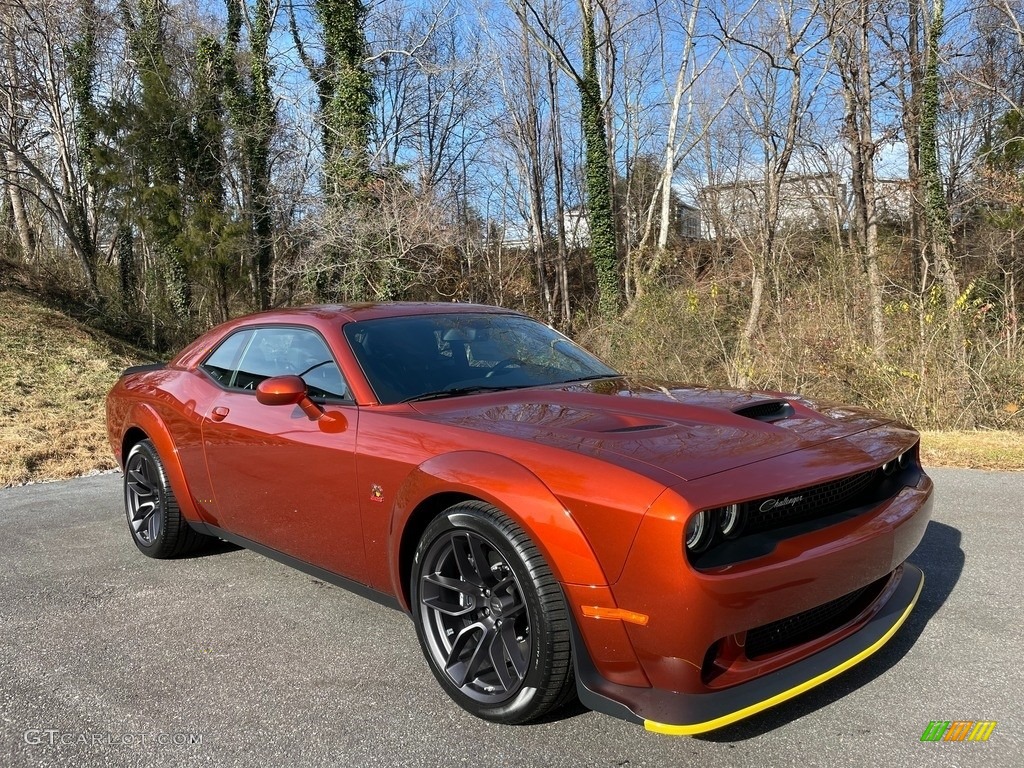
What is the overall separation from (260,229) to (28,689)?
18.1 m

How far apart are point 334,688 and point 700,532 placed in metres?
1.54

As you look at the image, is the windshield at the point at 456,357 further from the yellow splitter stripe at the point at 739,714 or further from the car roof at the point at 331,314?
the yellow splitter stripe at the point at 739,714

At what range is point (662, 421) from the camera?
284 centimetres

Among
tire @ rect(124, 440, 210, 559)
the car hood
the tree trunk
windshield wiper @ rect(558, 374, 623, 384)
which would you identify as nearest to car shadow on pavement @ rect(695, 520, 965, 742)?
the car hood

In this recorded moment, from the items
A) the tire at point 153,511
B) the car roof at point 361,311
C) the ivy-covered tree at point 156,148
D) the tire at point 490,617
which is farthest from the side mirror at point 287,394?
the ivy-covered tree at point 156,148

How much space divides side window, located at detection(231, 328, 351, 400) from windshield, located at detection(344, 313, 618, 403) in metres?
0.15

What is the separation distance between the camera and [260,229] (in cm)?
1972

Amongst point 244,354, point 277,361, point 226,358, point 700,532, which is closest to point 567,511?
point 700,532

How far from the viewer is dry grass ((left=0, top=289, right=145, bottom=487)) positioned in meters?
7.71

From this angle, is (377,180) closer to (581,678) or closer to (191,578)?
(191,578)

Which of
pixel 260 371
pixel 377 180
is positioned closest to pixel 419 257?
pixel 377 180

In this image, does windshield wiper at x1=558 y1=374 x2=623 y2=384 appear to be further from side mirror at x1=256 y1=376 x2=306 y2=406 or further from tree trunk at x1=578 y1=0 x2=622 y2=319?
Result: tree trunk at x1=578 y1=0 x2=622 y2=319

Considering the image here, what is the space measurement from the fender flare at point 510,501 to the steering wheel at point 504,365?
92cm

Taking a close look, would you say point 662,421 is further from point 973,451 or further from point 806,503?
point 973,451
